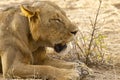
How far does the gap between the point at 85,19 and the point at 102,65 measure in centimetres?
285

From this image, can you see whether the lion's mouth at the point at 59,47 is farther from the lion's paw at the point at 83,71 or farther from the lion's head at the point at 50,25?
the lion's paw at the point at 83,71

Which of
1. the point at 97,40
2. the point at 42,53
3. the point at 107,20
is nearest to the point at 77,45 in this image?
the point at 97,40

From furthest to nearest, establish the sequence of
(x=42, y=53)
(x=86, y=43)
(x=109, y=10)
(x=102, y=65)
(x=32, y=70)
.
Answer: (x=109, y=10) < (x=86, y=43) < (x=102, y=65) < (x=42, y=53) < (x=32, y=70)

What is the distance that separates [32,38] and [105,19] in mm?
3663

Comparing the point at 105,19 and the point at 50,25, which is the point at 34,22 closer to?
the point at 50,25

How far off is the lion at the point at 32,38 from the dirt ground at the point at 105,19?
0.61 metres

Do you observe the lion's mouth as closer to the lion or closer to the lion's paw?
the lion

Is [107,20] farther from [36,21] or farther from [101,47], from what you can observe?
[36,21]

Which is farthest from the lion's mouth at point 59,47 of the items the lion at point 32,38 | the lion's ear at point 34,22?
the lion's ear at point 34,22

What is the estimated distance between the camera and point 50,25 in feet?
19.3

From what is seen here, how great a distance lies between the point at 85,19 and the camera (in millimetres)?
9609

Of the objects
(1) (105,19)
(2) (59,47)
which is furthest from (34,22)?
(1) (105,19)

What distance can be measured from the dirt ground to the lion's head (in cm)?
63

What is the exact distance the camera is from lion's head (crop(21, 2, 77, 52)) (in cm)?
583
